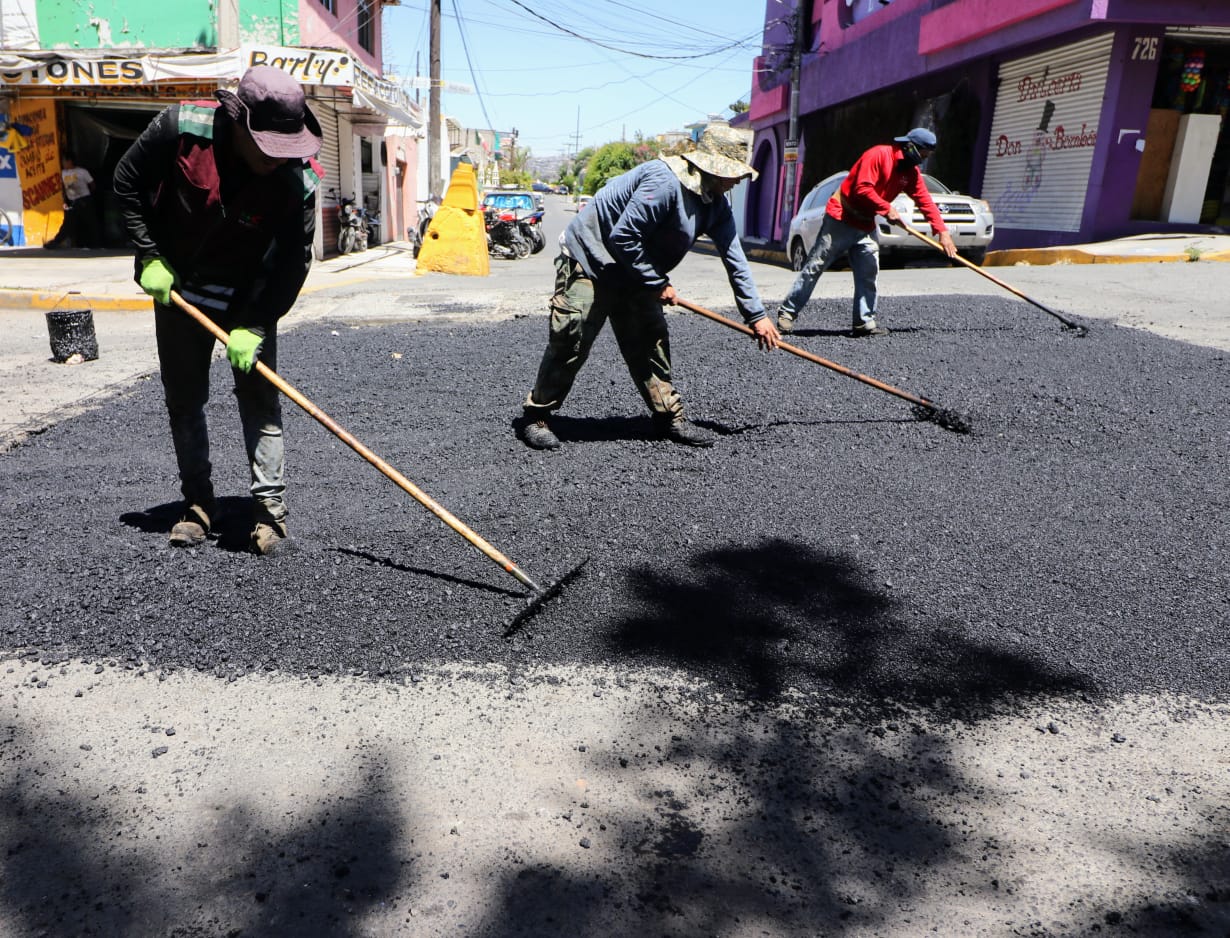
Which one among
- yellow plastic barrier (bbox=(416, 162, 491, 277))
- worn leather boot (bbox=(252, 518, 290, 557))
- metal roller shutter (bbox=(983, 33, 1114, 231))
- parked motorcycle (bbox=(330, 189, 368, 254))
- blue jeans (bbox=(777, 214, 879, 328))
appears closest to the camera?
worn leather boot (bbox=(252, 518, 290, 557))

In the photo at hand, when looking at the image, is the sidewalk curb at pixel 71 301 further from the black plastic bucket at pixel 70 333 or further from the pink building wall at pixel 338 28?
the pink building wall at pixel 338 28

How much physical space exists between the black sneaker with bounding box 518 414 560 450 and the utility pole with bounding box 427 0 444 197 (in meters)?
20.6

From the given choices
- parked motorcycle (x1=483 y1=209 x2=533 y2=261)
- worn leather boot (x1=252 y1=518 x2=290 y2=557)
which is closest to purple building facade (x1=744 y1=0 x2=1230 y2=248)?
parked motorcycle (x1=483 y1=209 x2=533 y2=261)

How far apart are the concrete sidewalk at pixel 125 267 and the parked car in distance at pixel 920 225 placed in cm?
124

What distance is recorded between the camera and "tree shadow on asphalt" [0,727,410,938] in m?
1.95

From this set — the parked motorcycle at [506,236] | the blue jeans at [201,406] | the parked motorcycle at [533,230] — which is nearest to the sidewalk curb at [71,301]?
the blue jeans at [201,406]

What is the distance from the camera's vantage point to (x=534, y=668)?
301 cm

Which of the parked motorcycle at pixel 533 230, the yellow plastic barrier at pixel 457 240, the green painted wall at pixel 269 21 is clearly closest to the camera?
the yellow plastic barrier at pixel 457 240

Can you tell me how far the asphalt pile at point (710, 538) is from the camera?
3.09 m

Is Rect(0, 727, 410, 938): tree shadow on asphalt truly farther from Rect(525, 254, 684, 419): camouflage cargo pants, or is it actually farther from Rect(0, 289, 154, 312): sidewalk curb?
Rect(0, 289, 154, 312): sidewalk curb

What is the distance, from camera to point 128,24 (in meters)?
17.4

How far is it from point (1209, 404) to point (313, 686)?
18.2 feet

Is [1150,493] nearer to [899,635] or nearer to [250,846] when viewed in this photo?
[899,635]

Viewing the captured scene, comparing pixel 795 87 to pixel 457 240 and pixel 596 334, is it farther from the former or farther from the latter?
pixel 596 334
